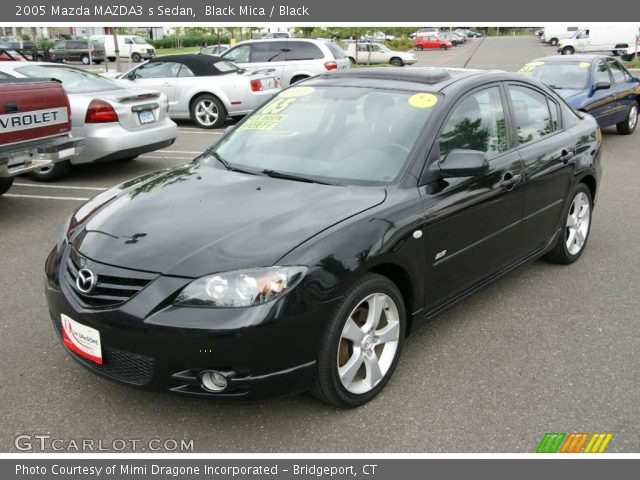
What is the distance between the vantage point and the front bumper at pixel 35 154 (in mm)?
5868

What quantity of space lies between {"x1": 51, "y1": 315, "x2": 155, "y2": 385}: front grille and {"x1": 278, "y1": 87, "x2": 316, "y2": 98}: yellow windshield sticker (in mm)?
2236

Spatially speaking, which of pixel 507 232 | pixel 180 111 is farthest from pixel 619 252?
pixel 180 111

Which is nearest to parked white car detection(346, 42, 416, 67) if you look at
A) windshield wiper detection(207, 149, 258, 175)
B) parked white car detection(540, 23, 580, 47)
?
parked white car detection(540, 23, 580, 47)

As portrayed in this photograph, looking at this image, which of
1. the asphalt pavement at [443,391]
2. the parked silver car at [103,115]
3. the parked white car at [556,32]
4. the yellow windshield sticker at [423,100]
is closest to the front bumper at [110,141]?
the parked silver car at [103,115]

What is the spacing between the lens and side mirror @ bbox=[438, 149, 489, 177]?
3354 millimetres

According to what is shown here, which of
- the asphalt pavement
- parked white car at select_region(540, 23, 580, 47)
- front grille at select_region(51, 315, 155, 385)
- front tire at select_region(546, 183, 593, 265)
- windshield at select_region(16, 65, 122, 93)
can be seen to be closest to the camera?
front grille at select_region(51, 315, 155, 385)

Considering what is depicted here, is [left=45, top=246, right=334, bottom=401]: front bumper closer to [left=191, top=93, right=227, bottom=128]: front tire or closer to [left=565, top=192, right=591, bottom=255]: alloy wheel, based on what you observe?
[left=565, top=192, right=591, bottom=255]: alloy wheel

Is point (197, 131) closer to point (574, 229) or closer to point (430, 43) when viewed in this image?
point (574, 229)

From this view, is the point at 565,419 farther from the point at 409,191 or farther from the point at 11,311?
the point at 11,311

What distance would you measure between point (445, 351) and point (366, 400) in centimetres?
79

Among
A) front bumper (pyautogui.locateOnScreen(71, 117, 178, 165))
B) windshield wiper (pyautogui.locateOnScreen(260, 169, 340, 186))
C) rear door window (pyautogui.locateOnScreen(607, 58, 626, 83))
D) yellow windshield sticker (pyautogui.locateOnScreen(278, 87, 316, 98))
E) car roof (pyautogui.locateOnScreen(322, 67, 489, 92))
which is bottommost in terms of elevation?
front bumper (pyautogui.locateOnScreen(71, 117, 178, 165))

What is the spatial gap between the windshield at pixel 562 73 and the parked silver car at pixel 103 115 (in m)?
6.49

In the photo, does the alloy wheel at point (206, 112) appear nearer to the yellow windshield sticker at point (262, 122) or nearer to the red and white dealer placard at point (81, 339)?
the yellow windshield sticker at point (262, 122)

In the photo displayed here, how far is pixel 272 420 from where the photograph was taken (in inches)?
119
